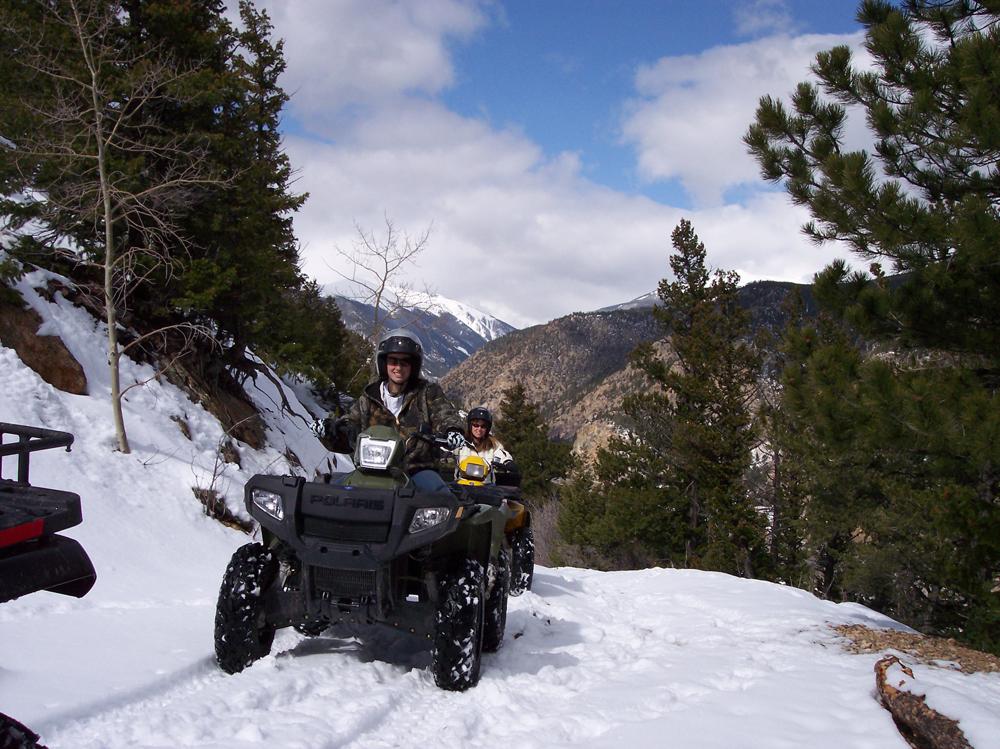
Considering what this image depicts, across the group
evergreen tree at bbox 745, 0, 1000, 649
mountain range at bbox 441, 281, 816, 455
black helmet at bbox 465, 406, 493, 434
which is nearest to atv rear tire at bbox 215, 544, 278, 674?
black helmet at bbox 465, 406, 493, 434

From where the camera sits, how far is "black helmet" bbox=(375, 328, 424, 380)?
5445mm

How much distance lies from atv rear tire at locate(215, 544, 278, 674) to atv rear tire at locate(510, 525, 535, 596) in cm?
361

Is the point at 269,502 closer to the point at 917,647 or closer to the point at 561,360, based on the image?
the point at 917,647

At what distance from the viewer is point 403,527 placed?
4.18 m

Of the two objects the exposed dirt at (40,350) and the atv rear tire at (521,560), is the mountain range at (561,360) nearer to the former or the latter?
the exposed dirt at (40,350)

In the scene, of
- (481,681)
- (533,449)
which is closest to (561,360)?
(533,449)

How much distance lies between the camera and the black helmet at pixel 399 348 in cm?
545

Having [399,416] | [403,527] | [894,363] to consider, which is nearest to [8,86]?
[399,416]

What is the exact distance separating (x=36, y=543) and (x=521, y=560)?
6047mm

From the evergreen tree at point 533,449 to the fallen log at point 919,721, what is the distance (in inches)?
1398

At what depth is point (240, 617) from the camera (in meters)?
4.27

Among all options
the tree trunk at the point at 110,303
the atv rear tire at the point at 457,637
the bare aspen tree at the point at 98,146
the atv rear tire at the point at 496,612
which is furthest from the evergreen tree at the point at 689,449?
the atv rear tire at the point at 457,637

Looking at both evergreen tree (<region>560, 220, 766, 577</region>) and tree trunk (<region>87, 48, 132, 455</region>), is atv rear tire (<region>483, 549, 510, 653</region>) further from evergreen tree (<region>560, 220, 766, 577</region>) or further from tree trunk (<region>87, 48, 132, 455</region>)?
evergreen tree (<region>560, 220, 766, 577</region>)

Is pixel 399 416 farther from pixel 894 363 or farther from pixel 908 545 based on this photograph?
pixel 908 545
